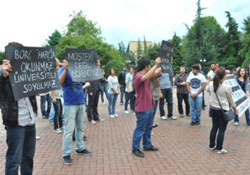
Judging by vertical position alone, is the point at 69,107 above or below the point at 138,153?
above

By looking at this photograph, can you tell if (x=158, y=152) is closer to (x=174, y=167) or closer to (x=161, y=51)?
(x=174, y=167)

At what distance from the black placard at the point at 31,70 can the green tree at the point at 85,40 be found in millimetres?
42323

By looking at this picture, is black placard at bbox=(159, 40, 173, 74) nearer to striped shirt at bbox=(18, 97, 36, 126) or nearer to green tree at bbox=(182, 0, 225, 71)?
striped shirt at bbox=(18, 97, 36, 126)

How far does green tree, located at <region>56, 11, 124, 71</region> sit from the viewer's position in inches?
1882

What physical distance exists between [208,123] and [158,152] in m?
3.44

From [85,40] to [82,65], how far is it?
144 feet

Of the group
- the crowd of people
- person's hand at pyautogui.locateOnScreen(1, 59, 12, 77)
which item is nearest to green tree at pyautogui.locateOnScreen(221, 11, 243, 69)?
the crowd of people

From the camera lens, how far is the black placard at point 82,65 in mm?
4902

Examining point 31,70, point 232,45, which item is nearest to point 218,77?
point 31,70

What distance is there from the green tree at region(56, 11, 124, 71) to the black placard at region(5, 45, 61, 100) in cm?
4232

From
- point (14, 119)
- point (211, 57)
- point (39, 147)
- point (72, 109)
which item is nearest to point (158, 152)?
point (72, 109)

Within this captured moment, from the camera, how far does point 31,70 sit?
3816 mm

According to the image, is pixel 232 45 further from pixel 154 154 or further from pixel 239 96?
pixel 154 154

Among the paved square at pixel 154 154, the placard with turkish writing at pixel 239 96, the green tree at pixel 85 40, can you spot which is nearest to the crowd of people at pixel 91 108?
the paved square at pixel 154 154
